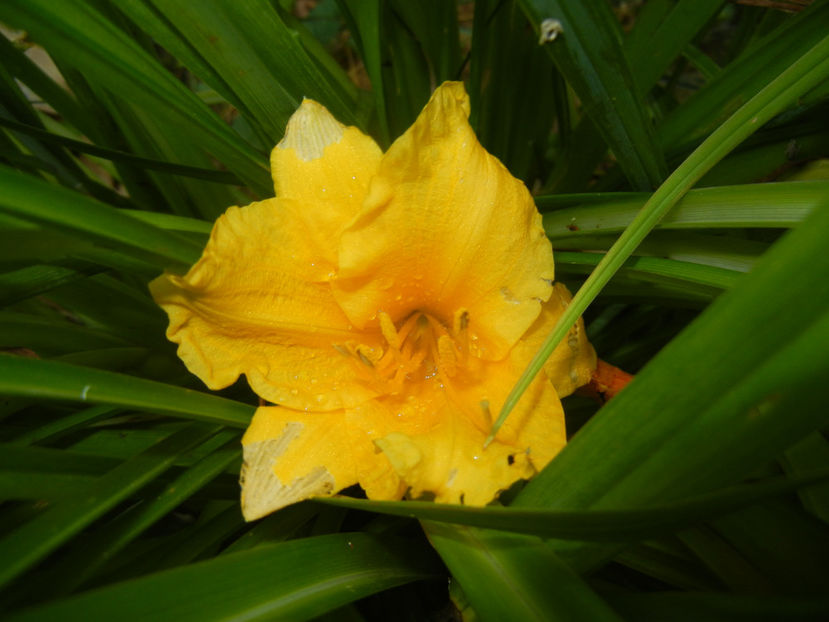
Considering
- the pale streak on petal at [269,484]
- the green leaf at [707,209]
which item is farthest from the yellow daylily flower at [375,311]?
the green leaf at [707,209]

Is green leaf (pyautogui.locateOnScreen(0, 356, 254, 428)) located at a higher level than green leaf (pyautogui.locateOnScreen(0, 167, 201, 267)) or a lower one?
lower

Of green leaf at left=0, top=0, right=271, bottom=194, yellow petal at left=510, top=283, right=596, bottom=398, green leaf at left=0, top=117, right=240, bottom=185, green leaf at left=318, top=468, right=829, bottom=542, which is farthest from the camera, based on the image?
green leaf at left=0, top=117, right=240, bottom=185

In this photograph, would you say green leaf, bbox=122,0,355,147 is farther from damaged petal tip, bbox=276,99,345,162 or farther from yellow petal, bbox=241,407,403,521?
yellow petal, bbox=241,407,403,521

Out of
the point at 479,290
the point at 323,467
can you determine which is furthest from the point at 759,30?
the point at 323,467

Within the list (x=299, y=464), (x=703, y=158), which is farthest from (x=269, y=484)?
(x=703, y=158)

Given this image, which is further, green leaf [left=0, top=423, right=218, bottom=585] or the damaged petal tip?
the damaged petal tip

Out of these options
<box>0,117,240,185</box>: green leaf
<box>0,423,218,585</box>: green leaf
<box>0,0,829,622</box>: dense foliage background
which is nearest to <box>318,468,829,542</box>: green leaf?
<box>0,0,829,622</box>: dense foliage background
